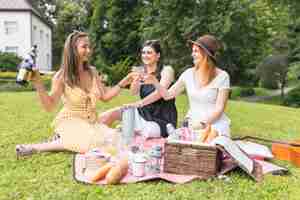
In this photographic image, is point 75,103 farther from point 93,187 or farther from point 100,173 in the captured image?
point 93,187

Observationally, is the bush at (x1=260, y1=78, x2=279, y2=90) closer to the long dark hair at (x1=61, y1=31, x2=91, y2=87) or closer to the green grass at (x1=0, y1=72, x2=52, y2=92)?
the green grass at (x1=0, y1=72, x2=52, y2=92)

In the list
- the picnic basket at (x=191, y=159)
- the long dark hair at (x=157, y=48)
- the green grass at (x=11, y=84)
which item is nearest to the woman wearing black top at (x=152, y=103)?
the long dark hair at (x=157, y=48)

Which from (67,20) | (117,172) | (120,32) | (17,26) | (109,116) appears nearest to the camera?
(117,172)

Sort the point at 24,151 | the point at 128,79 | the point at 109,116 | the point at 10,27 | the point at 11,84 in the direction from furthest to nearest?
the point at 10,27 → the point at 11,84 → the point at 109,116 → the point at 128,79 → the point at 24,151

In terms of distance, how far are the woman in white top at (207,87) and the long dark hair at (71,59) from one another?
821mm

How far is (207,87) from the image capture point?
15.0 feet

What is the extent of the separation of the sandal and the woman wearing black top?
1.14 metres

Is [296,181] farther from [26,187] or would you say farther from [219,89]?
[26,187]

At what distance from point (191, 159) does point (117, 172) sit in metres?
0.68

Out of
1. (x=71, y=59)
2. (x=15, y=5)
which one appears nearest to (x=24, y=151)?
(x=71, y=59)

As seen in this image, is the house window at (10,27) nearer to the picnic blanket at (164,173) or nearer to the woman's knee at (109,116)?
the woman's knee at (109,116)

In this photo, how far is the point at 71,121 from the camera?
4.69 meters

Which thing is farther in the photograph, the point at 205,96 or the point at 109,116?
the point at 109,116

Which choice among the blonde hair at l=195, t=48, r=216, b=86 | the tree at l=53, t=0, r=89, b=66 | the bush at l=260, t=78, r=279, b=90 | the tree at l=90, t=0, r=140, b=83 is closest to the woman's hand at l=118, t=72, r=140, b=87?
the blonde hair at l=195, t=48, r=216, b=86
